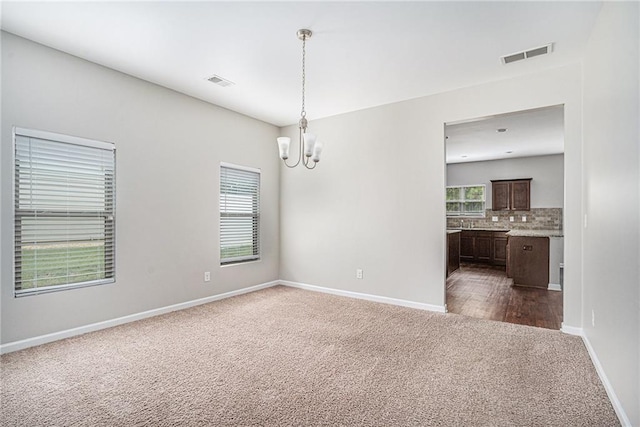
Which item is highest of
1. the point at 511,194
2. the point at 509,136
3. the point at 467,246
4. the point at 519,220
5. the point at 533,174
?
the point at 509,136

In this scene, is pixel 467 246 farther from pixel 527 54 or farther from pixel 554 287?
pixel 527 54

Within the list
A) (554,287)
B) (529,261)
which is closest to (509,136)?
(529,261)

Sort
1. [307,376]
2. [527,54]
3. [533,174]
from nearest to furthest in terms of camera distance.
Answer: [307,376] → [527,54] → [533,174]

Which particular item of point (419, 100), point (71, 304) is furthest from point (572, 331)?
point (71, 304)

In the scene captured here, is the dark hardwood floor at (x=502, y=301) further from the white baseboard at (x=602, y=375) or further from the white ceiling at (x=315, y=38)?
the white ceiling at (x=315, y=38)

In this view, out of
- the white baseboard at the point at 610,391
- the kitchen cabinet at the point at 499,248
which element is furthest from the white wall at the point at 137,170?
the kitchen cabinet at the point at 499,248

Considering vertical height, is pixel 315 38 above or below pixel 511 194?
above

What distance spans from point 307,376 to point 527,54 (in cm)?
351

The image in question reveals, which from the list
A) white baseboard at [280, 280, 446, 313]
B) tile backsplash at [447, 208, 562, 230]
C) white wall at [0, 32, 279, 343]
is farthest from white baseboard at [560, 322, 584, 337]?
tile backsplash at [447, 208, 562, 230]

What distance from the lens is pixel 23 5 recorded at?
2.48 meters

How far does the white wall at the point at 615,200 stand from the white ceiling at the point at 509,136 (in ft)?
3.65

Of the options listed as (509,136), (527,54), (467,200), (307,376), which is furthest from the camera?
(467,200)

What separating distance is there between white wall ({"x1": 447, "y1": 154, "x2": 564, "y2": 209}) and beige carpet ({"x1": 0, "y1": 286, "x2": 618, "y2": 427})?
5.52 meters

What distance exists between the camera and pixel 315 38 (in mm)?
2900
